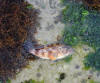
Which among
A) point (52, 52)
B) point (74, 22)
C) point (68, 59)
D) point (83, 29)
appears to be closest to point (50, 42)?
point (52, 52)

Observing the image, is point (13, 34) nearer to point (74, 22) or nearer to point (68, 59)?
point (68, 59)

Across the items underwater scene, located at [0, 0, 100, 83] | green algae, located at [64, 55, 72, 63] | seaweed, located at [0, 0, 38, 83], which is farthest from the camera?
green algae, located at [64, 55, 72, 63]

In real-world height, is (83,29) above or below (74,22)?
below

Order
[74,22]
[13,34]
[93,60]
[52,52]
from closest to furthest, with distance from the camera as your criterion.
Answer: [13,34] → [52,52] → [93,60] → [74,22]

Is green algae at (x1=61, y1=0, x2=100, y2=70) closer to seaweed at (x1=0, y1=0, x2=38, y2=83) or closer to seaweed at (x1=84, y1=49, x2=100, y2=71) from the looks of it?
seaweed at (x1=84, y1=49, x2=100, y2=71)

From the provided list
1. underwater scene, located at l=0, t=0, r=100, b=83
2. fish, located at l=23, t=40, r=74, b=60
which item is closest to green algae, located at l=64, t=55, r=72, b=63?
underwater scene, located at l=0, t=0, r=100, b=83

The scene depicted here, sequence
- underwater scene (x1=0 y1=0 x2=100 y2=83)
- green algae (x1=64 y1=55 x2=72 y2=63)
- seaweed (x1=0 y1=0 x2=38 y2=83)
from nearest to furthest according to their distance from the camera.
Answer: seaweed (x1=0 y1=0 x2=38 y2=83) → underwater scene (x1=0 y1=0 x2=100 y2=83) → green algae (x1=64 y1=55 x2=72 y2=63)

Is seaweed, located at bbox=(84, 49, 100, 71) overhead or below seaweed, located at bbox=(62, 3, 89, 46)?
below

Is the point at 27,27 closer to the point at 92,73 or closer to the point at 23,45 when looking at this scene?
the point at 23,45

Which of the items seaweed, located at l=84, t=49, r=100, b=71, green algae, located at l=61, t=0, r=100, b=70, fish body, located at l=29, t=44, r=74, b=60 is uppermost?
green algae, located at l=61, t=0, r=100, b=70
